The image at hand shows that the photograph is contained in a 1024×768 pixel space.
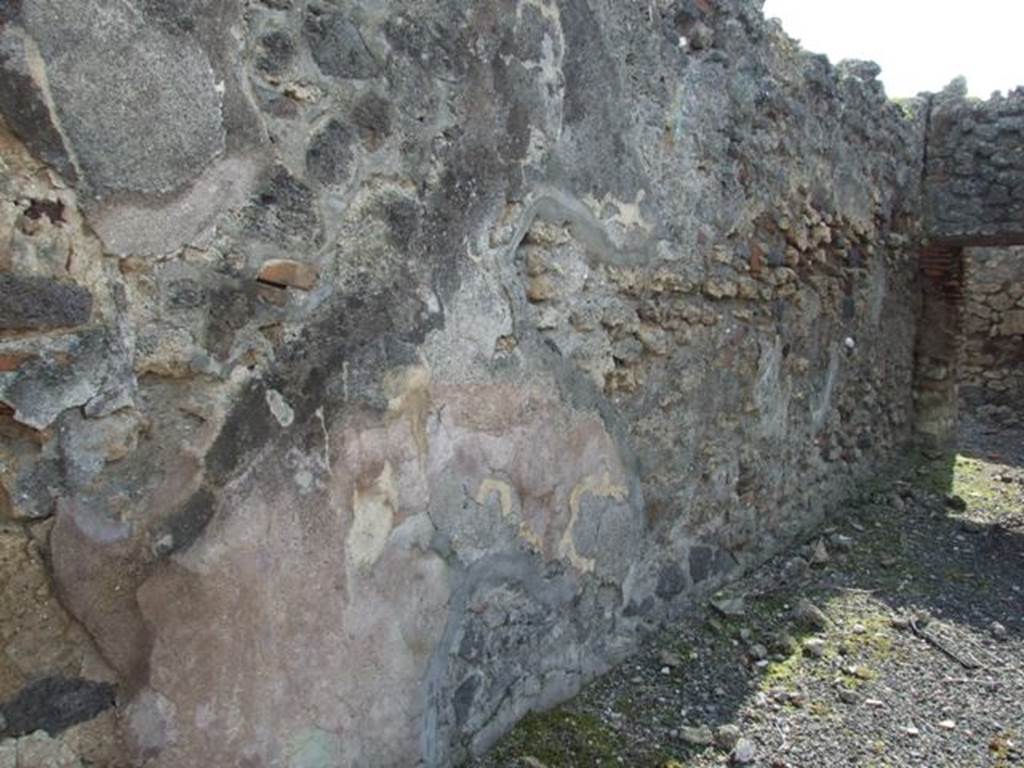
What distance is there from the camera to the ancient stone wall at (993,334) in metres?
7.89

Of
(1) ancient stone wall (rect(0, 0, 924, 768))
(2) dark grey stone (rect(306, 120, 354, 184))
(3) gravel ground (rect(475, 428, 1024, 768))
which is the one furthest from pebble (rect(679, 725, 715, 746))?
(2) dark grey stone (rect(306, 120, 354, 184))

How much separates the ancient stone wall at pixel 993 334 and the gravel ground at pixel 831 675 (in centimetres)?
460

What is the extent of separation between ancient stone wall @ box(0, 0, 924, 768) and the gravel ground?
5.2 inches

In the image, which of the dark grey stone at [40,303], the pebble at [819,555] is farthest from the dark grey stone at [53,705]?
the pebble at [819,555]

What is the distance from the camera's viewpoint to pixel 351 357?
67.7 inches

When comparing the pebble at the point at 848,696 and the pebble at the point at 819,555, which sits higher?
the pebble at the point at 819,555

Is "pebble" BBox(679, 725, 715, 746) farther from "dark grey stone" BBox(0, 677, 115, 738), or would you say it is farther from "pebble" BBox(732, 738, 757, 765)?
"dark grey stone" BBox(0, 677, 115, 738)

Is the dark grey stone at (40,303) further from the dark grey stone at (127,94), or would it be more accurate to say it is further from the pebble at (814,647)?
the pebble at (814,647)

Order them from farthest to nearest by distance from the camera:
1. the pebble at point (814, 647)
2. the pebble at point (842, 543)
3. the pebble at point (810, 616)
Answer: the pebble at point (842, 543) < the pebble at point (810, 616) < the pebble at point (814, 647)

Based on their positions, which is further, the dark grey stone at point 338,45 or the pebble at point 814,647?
the pebble at point 814,647

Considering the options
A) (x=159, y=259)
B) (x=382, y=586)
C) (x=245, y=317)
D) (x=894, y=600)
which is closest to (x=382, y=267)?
(x=245, y=317)

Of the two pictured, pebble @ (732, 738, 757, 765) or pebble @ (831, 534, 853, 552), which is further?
pebble @ (831, 534, 853, 552)

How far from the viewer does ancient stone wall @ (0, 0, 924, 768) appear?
4.37ft

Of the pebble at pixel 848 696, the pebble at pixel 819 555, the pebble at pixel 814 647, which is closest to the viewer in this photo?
the pebble at pixel 848 696
